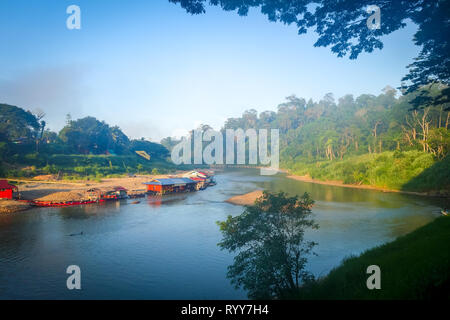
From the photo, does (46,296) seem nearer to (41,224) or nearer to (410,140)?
(41,224)

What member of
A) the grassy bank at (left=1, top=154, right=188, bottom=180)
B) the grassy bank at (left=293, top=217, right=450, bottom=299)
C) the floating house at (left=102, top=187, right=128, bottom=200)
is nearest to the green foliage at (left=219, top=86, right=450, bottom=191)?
the grassy bank at (left=293, top=217, right=450, bottom=299)

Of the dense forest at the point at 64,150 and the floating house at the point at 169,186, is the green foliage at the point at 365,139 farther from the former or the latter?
the dense forest at the point at 64,150

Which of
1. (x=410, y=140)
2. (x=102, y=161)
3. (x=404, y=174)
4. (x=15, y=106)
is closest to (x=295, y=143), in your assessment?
(x=410, y=140)

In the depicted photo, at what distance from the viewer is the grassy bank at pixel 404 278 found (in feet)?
22.7

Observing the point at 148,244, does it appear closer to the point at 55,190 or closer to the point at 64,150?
the point at 55,190

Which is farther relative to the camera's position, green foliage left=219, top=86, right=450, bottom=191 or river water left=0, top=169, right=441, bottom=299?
green foliage left=219, top=86, right=450, bottom=191

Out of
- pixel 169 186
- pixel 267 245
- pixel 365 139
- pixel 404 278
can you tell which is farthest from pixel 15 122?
pixel 365 139

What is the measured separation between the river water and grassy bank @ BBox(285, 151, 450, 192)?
477cm

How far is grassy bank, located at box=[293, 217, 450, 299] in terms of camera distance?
6906 mm

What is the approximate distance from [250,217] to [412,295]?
18.6 feet

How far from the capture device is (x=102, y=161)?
212 feet
